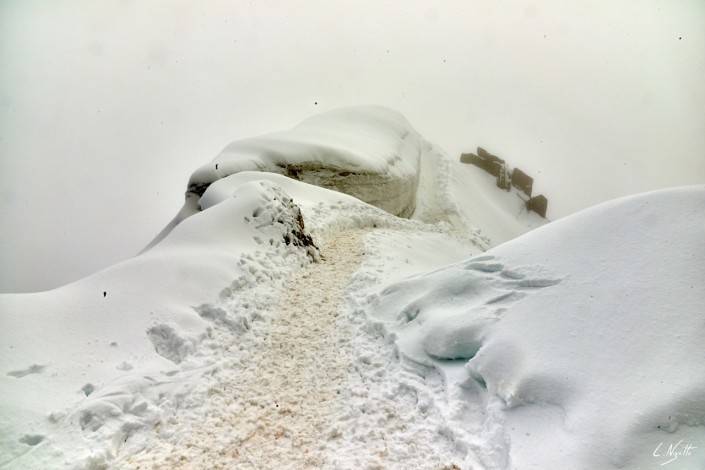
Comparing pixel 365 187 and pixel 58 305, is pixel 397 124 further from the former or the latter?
pixel 58 305

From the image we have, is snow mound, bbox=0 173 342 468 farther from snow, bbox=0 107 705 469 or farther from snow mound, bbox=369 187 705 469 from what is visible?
snow mound, bbox=369 187 705 469

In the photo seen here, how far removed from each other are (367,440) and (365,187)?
10.5 meters

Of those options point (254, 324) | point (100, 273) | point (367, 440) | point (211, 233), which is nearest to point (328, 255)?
point (211, 233)

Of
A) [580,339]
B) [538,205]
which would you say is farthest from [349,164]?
[538,205]

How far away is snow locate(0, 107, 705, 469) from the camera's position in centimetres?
248

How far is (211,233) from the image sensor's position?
19.4 feet

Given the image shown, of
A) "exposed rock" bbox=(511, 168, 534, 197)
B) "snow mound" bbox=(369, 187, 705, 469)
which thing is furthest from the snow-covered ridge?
"exposed rock" bbox=(511, 168, 534, 197)

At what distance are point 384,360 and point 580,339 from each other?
60.0 inches

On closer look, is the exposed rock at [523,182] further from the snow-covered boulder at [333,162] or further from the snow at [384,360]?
the snow at [384,360]

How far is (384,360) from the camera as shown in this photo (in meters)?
3.69

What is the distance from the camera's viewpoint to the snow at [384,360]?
2.48 metres

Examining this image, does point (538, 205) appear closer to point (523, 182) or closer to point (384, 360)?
point (523, 182)

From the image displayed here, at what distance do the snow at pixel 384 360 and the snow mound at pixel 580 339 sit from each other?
12mm

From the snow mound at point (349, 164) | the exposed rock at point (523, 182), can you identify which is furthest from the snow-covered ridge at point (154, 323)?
the exposed rock at point (523, 182)
